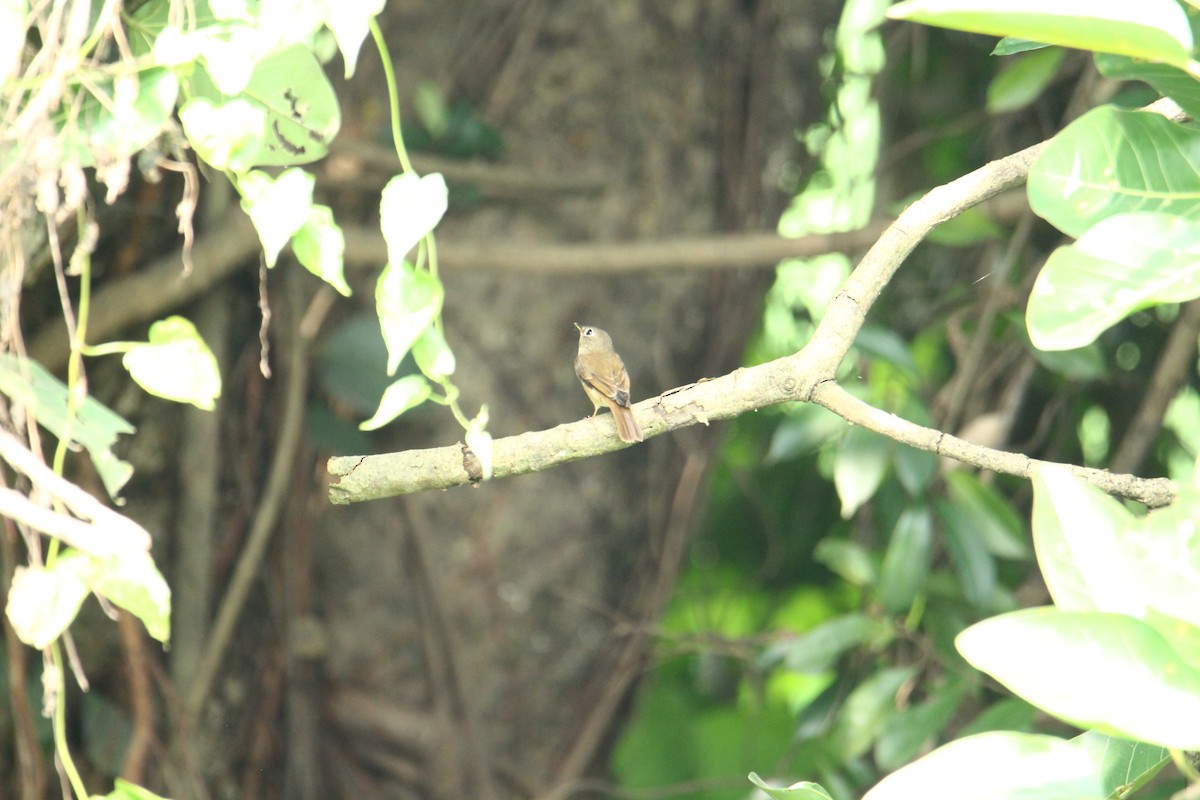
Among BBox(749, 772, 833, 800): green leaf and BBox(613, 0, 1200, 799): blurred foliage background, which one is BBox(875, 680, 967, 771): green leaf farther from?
BBox(749, 772, 833, 800): green leaf

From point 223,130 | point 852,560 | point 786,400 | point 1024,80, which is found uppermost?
point 1024,80

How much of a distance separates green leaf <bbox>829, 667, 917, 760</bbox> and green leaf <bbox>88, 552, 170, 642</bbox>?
75.4 inches

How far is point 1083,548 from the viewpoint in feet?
3.04

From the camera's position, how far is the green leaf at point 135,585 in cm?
117

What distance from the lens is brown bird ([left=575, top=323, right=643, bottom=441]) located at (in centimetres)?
268

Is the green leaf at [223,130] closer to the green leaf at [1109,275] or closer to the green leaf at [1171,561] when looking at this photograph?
the green leaf at [1109,275]

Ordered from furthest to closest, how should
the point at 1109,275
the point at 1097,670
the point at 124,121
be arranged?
1. the point at 124,121
2. the point at 1109,275
3. the point at 1097,670

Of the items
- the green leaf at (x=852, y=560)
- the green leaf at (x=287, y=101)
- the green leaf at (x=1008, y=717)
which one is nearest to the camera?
the green leaf at (x=287, y=101)

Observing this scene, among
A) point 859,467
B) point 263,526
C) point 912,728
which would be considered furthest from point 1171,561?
point 263,526

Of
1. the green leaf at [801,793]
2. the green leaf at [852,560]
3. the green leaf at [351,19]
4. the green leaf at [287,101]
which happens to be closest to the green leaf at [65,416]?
the green leaf at [287,101]

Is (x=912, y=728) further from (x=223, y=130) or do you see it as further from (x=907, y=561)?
(x=223, y=130)

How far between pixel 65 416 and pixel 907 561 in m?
1.86

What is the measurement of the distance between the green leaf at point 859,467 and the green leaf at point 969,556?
282 mm

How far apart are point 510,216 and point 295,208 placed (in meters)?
2.25
